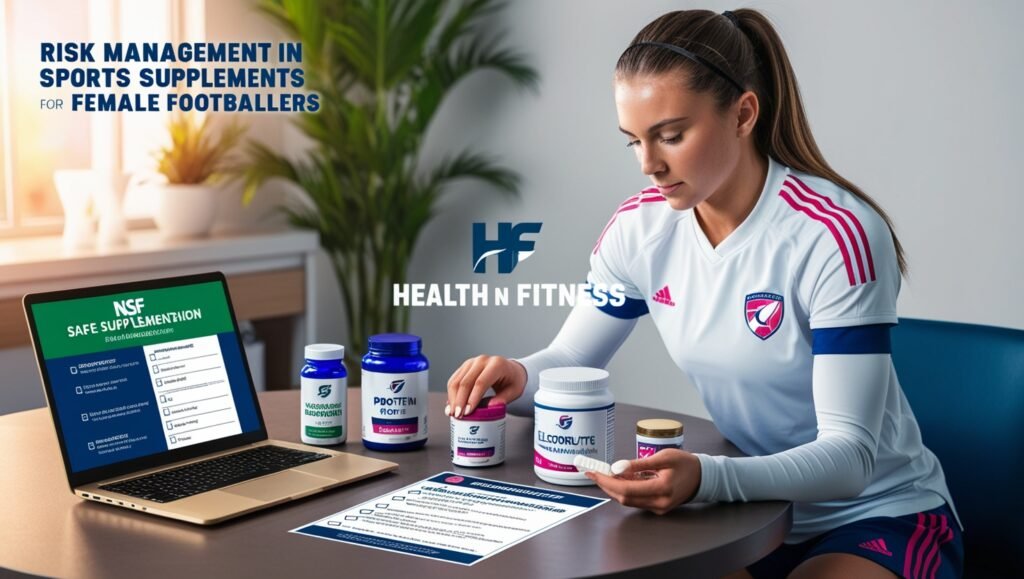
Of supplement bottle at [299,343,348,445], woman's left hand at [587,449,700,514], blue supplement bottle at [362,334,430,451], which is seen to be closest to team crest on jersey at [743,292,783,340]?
woman's left hand at [587,449,700,514]

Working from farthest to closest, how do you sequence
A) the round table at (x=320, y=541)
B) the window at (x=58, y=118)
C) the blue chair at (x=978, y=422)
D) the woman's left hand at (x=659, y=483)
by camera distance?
the window at (x=58, y=118), the blue chair at (x=978, y=422), the woman's left hand at (x=659, y=483), the round table at (x=320, y=541)

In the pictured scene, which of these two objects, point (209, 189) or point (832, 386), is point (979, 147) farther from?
point (209, 189)

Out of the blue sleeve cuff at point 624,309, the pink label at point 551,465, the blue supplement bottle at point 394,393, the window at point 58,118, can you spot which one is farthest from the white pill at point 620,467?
the window at point 58,118

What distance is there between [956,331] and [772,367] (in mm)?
432

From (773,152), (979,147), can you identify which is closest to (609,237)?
(773,152)

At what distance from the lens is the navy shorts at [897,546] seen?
1.62 meters

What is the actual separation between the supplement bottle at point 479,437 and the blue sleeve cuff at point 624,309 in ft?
1.36

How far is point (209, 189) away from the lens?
12.5 ft

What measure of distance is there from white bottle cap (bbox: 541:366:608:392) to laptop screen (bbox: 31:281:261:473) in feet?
1.48

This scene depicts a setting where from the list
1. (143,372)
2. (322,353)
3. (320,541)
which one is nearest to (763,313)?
(322,353)

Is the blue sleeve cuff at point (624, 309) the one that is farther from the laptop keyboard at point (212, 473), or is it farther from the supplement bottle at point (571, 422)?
the laptop keyboard at point (212, 473)

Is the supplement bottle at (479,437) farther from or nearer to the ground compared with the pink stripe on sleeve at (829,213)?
nearer to the ground

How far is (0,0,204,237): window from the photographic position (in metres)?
3.62

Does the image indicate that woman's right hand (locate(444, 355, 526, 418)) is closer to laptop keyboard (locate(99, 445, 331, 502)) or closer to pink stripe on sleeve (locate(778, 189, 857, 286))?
laptop keyboard (locate(99, 445, 331, 502))
